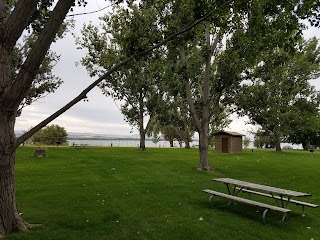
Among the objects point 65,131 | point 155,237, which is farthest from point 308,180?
point 65,131

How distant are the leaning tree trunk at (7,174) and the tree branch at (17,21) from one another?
1617 mm

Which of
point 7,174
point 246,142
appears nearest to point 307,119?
point 246,142

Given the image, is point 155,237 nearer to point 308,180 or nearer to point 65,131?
point 308,180

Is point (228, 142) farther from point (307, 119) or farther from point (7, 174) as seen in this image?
point (7, 174)

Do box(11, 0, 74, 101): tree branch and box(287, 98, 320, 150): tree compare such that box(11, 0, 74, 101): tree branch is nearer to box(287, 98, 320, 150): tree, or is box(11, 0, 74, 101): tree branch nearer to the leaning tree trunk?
the leaning tree trunk

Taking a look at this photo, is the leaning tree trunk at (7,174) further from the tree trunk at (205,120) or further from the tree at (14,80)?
the tree trunk at (205,120)

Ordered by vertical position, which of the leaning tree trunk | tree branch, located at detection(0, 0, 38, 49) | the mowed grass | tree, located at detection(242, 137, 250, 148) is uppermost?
tree branch, located at detection(0, 0, 38, 49)

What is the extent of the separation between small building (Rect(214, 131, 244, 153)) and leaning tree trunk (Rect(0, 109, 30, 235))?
1233 inches

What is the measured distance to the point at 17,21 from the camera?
7.02m

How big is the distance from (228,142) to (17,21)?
3268cm

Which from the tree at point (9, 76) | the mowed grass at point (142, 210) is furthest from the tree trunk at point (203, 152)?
the tree at point (9, 76)

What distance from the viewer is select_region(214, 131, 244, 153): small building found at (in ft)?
122

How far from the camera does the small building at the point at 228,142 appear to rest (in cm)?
3706

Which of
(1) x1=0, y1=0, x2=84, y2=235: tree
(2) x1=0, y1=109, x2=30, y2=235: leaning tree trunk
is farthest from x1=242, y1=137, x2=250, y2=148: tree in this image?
(1) x1=0, y1=0, x2=84, y2=235: tree
